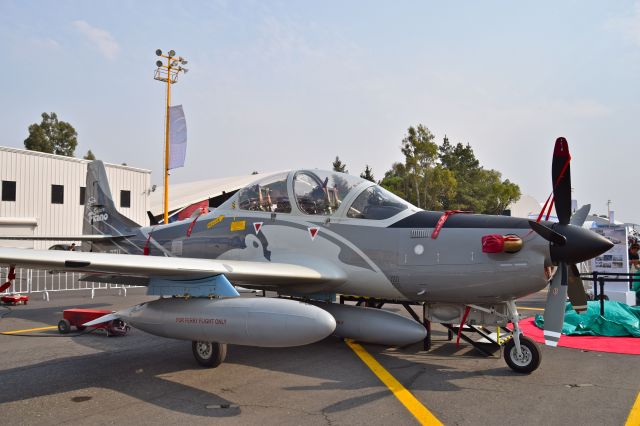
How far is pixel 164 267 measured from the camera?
17.6ft

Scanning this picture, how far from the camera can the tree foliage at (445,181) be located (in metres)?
40.7

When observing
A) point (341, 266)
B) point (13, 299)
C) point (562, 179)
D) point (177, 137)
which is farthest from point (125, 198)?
point (562, 179)

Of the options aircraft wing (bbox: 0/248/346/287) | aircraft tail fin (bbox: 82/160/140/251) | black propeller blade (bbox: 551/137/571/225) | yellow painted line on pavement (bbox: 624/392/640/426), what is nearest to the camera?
yellow painted line on pavement (bbox: 624/392/640/426)

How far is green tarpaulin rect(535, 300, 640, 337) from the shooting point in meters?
8.32

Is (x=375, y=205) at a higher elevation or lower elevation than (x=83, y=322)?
higher

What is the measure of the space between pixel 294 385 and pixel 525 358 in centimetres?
279

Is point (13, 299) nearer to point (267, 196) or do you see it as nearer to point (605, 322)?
point (267, 196)

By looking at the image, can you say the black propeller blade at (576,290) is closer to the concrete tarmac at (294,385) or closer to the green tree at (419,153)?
the concrete tarmac at (294,385)

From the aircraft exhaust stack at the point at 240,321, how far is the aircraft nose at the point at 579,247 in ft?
8.55

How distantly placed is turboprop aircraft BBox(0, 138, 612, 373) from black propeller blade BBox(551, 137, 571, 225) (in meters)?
0.01

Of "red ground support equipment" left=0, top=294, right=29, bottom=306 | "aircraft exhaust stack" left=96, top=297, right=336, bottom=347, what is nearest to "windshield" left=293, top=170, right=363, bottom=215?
"aircraft exhaust stack" left=96, top=297, right=336, bottom=347

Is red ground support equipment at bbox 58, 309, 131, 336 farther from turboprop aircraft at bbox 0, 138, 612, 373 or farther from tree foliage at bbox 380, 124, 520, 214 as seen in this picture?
tree foliage at bbox 380, 124, 520, 214

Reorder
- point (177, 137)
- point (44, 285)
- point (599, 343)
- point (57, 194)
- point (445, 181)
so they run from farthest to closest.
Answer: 1. point (445, 181)
2. point (57, 194)
3. point (177, 137)
4. point (44, 285)
5. point (599, 343)

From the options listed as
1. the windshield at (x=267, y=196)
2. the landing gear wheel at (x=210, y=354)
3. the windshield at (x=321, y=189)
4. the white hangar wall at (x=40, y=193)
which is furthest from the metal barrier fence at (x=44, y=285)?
the windshield at (x=321, y=189)
